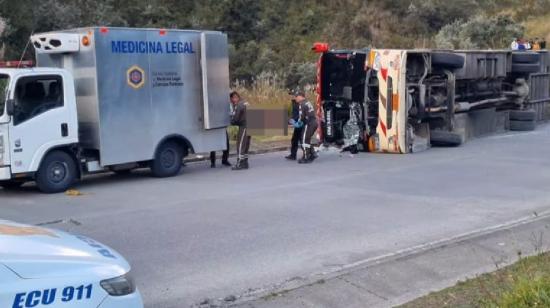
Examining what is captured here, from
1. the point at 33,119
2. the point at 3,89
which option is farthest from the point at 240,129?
the point at 3,89

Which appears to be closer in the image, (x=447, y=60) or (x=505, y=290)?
(x=505, y=290)

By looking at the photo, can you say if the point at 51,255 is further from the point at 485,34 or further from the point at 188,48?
the point at 485,34

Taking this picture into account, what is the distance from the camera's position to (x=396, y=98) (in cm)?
1762

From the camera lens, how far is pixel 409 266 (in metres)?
7.88

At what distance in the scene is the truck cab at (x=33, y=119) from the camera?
12.6m

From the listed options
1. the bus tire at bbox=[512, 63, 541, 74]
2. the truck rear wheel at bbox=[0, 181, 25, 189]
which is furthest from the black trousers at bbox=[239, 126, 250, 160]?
the bus tire at bbox=[512, 63, 541, 74]

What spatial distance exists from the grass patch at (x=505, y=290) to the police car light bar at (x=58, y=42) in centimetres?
869

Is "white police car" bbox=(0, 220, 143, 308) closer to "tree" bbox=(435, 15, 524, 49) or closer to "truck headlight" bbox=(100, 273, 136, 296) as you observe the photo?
"truck headlight" bbox=(100, 273, 136, 296)

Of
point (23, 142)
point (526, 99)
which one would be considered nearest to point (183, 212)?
point (23, 142)

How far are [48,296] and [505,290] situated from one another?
3.80 metres

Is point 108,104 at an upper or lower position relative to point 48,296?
upper

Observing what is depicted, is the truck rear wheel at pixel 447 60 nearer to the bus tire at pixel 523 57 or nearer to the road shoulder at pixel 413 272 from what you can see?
the bus tire at pixel 523 57

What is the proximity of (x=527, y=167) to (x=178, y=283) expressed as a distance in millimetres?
9832

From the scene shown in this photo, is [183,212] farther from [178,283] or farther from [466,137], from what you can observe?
[466,137]
